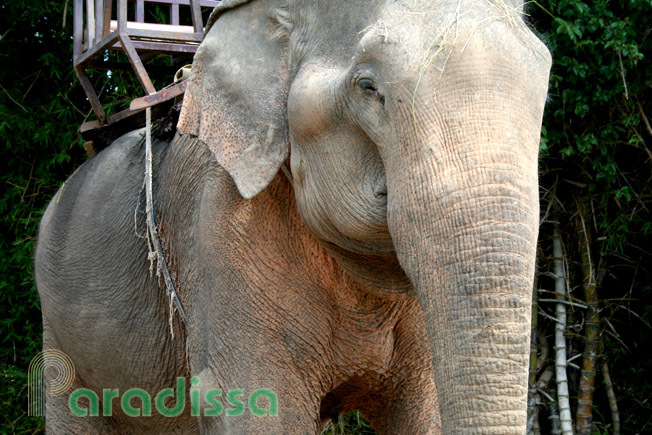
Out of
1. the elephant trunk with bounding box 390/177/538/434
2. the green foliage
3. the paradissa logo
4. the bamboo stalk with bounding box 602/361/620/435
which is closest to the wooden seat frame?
the paradissa logo

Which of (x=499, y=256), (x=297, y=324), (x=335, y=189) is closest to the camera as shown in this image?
(x=499, y=256)

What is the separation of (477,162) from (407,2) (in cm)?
39

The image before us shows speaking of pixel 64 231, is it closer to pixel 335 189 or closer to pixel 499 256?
pixel 335 189

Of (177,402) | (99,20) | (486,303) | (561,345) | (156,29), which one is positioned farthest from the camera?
(561,345)

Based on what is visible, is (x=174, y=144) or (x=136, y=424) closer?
(x=174, y=144)

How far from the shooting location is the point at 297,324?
2186 mm

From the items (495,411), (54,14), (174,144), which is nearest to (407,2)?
(495,411)

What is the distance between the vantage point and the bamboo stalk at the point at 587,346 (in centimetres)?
442

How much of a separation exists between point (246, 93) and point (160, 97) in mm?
498

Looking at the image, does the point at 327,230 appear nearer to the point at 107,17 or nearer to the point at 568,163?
the point at 107,17

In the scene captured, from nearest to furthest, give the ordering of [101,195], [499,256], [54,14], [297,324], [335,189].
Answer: [499,256], [335,189], [297,324], [101,195], [54,14]

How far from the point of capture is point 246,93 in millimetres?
2049

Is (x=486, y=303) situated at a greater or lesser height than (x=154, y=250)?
greater

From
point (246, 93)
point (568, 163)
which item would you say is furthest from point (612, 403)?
point (246, 93)
